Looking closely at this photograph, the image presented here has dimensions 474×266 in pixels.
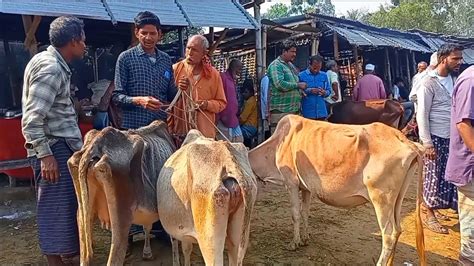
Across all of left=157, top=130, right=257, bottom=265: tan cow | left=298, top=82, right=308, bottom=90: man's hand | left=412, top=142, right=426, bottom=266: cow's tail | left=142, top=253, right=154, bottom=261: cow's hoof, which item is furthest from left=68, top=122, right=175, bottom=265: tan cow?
left=298, top=82, right=308, bottom=90: man's hand

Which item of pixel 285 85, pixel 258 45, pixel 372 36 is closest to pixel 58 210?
pixel 285 85

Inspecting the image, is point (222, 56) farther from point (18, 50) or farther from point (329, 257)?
point (329, 257)

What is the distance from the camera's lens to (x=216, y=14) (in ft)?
24.3

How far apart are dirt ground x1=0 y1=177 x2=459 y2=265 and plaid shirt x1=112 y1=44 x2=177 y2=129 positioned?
1.40 m

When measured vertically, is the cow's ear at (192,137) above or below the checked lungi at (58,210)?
above

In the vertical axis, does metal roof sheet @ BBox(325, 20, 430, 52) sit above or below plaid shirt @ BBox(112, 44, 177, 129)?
above

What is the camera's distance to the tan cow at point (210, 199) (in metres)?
2.34

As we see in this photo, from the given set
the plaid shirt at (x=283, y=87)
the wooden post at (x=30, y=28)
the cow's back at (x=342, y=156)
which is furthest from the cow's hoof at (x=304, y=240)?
the wooden post at (x=30, y=28)

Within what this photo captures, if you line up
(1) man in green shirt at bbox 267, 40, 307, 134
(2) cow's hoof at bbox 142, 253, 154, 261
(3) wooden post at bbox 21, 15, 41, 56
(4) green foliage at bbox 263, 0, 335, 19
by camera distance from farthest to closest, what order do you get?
(4) green foliage at bbox 263, 0, 335, 19 → (1) man in green shirt at bbox 267, 40, 307, 134 → (3) wooden post at bbox 21, 15, 41, 56 → (2) cow's hoof at bbox 142, 253, 154, 261

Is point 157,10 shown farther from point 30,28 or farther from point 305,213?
point 305,213

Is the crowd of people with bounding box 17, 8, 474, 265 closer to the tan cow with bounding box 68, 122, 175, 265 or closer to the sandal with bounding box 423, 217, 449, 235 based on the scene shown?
the sandal with bounding box 423, 217, 449, 235

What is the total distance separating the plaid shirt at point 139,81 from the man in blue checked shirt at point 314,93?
12.9ft

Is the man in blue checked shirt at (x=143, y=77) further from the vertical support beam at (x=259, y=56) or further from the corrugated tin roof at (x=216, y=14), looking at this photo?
the vertical support beam at (x=259, y=56)

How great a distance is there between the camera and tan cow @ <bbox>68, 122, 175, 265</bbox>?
2439 millimetres
